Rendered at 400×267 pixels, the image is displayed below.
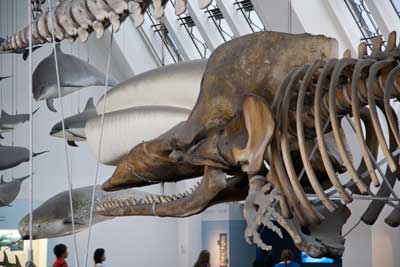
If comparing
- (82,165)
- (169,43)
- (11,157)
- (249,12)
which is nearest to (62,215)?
(11,157)

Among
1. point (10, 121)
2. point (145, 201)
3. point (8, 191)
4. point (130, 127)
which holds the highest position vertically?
point (10, 121)

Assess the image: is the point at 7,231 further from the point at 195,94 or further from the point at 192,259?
the point at 195,94

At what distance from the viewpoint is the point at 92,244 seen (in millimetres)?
15945

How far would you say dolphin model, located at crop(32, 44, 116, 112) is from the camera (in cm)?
783

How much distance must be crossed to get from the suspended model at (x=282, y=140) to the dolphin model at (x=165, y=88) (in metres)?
0.87

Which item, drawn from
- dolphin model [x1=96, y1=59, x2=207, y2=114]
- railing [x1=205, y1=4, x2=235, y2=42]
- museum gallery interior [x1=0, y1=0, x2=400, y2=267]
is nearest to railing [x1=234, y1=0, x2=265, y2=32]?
railing [x1=205, y1=4, x2=235, y2=42]

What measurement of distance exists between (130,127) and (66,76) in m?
2.14

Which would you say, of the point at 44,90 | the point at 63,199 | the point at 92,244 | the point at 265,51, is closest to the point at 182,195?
the point at 265,51

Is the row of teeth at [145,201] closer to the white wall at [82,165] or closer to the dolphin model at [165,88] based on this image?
the dolphin model at [165,88]

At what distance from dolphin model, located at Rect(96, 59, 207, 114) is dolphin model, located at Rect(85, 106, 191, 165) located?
0.21 ft

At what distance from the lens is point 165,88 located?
5875 mm

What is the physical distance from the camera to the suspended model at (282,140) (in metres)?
3.81

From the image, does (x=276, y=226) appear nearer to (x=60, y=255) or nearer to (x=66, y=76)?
(x=66, y=76)

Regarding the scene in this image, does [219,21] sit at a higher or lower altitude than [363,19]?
higher
